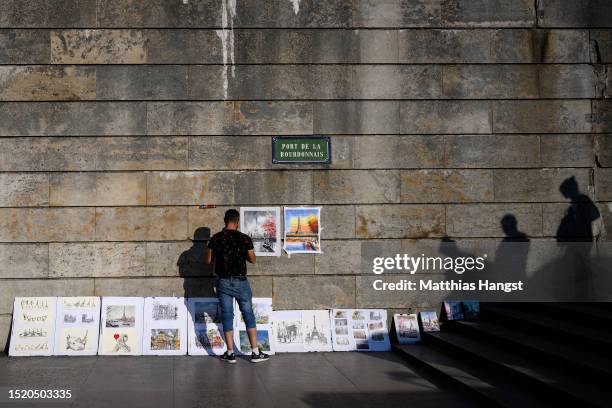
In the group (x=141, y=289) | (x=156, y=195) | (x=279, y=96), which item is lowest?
(x=141, y=289)

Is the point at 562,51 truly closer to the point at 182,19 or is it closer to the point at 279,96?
the point at 279,96

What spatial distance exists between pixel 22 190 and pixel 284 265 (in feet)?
13.1

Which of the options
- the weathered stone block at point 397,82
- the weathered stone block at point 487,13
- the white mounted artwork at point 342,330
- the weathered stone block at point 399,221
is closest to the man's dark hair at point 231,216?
the weathered stone block at point 399,221

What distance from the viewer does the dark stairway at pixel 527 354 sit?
632 centimetres

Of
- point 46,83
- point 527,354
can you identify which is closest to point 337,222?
point 527,354

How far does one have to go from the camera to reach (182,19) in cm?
948

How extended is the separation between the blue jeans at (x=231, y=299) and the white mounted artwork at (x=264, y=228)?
1.03m

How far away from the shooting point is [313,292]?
31.4 feet

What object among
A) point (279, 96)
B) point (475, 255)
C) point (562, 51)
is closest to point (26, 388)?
point (279, 96)

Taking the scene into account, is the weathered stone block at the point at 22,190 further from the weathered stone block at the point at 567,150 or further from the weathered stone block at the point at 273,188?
the weathered stone block at the point at 567,150

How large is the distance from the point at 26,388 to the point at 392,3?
721cm

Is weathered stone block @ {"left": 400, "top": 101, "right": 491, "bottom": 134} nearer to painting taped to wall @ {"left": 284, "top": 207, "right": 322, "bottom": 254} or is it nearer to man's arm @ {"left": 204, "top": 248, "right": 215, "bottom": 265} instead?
painting taped to wall @ {"left": 284, "top": 207, "right": 322, "bottom": 254}

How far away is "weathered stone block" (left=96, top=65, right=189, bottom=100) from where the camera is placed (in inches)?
371

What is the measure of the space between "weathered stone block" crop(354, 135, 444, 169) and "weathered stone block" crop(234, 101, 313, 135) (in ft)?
2.81
